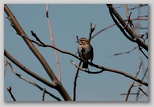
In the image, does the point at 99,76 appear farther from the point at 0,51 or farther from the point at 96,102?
the point at 0,51

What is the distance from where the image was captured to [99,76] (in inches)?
53.0

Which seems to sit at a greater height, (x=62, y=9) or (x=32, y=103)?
(x=62, y=9)

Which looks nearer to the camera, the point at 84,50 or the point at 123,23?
the point at 123,23

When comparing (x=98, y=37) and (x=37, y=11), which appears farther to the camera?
(x=37, y=11)

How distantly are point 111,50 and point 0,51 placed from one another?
50 cm

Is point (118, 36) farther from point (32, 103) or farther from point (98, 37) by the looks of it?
point (32, 103)

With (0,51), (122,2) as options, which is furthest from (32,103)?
(122,2)

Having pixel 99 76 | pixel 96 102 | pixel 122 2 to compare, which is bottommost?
pixel 96 102

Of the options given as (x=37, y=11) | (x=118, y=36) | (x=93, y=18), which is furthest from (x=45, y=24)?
(x=118, y=36)

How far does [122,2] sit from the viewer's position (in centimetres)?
142

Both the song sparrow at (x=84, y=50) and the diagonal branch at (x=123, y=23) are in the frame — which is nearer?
the diagonal branch at (x=123, y=23)

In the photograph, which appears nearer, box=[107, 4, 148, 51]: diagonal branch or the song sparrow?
box=[107, 4, 148, 51]: diagonal branch

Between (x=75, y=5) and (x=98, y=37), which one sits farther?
(x=75, y=5)

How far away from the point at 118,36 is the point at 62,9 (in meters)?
0.29
